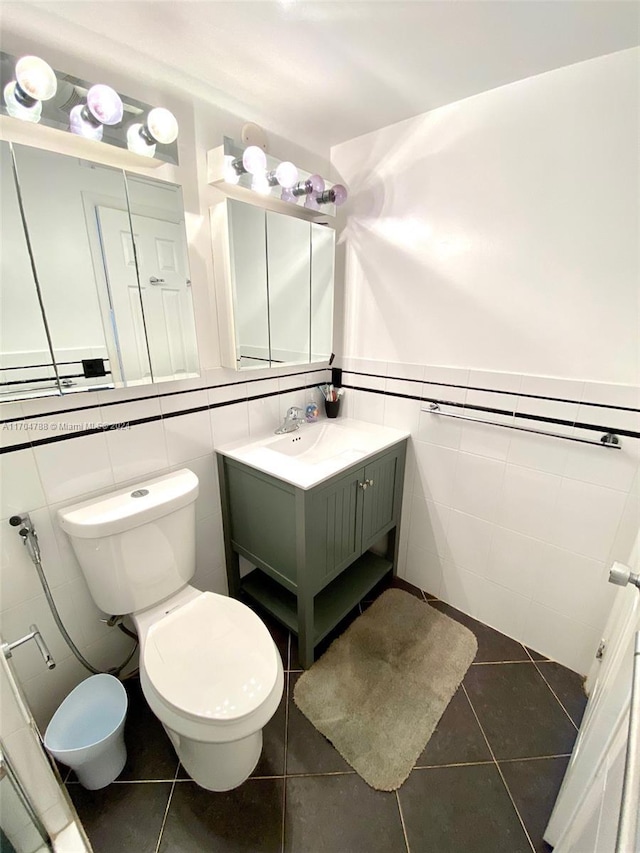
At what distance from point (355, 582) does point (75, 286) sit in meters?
1.65

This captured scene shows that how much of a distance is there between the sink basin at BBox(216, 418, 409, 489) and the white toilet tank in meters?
0.27

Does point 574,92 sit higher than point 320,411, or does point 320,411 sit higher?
point 574,92

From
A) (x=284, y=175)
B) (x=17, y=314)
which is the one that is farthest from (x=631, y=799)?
(x=284, y=175)

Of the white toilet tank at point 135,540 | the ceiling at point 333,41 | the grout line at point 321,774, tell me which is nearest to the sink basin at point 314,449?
the white toilet tank at point 135,540

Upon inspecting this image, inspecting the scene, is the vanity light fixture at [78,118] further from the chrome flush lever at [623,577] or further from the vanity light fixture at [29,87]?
the chrome flush lever at [623,577]

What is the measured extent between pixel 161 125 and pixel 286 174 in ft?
1.60

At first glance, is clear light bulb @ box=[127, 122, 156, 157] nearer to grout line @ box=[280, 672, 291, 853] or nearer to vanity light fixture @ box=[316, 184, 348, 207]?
vanity light fixture @ box=[316, 184, 348, 207]

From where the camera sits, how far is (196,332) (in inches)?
53.9

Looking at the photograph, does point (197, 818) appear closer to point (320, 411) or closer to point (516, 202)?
point (320, 411)

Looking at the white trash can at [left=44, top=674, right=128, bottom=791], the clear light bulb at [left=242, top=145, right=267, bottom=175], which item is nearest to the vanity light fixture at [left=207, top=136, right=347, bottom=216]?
the clear light bulb at [left=242, top=145, right=267, bottom=175]

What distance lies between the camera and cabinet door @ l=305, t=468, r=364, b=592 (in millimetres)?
1311

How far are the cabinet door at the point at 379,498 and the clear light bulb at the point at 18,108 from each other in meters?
1.46

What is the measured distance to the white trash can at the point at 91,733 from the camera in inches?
40.8

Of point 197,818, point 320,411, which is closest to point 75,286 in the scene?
point 320,411
